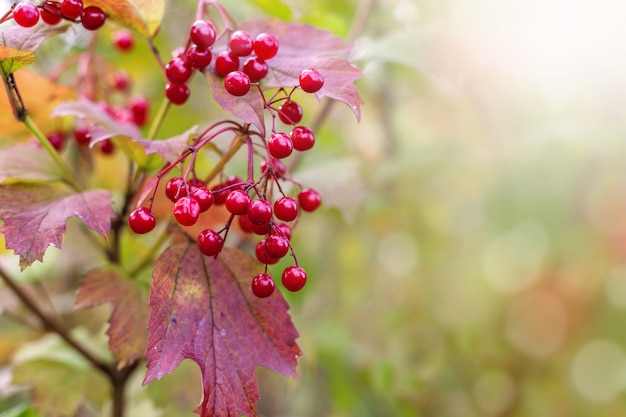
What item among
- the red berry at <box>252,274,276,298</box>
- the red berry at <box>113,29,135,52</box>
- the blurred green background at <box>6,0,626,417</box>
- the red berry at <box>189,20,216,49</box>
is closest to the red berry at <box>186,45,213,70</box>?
the red berry at <box>189,20,216,49</box>

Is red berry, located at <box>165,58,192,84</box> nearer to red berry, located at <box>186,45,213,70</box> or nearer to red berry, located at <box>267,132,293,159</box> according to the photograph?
red berry, located at <box>186,45,213,70</box>

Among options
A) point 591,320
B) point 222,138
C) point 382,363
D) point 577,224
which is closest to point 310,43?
point 222,138

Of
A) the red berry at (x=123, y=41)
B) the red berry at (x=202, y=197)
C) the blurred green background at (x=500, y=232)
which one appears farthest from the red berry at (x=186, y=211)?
the blurred green background at (x=500, y=232)

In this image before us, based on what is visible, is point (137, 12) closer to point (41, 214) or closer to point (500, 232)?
point (41, 214)

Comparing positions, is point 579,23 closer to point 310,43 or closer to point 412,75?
point 412,75

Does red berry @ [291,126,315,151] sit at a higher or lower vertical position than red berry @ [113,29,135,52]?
higher

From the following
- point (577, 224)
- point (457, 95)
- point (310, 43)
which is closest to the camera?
point (310, 43)
